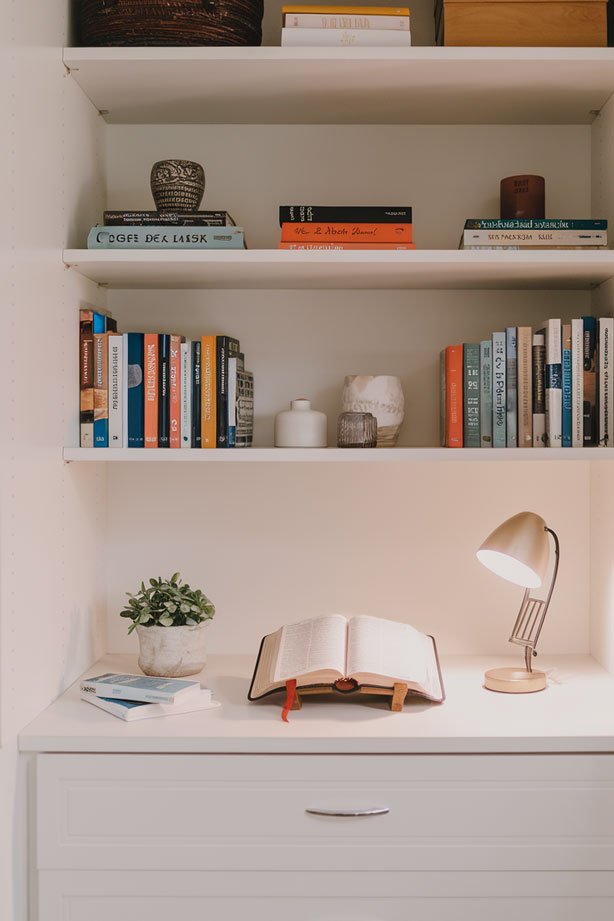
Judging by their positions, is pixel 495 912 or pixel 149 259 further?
pixel 149 259

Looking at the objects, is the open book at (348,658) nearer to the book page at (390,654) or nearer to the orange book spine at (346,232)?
the book page at (390,654)

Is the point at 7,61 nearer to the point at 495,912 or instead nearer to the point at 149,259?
the point at 149,259

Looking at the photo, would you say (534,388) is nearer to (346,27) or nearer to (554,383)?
(554,383)

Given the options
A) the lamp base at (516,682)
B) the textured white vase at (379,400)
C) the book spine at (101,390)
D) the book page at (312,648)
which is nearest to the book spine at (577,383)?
the textured white vase at (379,400)

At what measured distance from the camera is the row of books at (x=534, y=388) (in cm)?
176

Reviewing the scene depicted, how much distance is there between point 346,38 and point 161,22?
14.2 inches

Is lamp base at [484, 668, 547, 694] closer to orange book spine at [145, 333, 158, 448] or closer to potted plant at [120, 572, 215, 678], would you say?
potted plant at [120, 572, 215, 678]

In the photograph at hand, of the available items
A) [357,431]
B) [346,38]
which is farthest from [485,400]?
[346,38]

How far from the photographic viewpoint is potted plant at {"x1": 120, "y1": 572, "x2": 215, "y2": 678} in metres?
1.79

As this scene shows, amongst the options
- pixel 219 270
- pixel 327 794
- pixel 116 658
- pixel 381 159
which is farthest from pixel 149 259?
pixel 327 794

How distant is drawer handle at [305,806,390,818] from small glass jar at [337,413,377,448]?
69 centimetres

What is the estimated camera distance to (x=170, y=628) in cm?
179

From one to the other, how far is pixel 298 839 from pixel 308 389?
966mm

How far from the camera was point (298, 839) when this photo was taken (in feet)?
4.91
